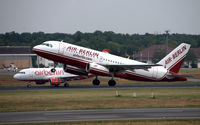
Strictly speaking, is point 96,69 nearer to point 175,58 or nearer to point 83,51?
point 83,51

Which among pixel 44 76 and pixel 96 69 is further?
pixel 44 76

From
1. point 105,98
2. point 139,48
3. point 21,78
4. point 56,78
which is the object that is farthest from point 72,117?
point 139,48

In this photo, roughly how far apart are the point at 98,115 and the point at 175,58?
31.9 m

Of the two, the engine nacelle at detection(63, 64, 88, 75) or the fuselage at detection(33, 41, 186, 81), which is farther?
the engine nacelle at detection(63, 64, 88, 75)

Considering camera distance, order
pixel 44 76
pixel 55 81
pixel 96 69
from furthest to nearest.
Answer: pixel 44 76 → pixel 55 81 → pixel 96 69

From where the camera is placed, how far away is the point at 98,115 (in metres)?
30.1

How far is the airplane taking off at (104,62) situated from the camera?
192 ft

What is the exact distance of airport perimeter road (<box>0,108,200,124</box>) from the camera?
92.8 feet

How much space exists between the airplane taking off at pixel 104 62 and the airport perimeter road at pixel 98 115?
2552 centimetres

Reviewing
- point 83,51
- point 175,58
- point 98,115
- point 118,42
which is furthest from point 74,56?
point 118,42

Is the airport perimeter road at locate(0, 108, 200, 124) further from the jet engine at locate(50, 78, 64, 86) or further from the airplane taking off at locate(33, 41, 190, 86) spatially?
the jet engine at locate(50, 78, 64, 86)

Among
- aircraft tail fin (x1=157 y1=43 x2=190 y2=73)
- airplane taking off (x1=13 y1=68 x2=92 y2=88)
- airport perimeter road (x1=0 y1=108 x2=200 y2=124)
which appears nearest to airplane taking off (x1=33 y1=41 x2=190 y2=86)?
aircraft tail fin (x1=157 y1=43 x2=190 y2=73)

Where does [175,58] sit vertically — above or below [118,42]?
below

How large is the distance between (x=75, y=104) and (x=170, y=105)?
822 cm
